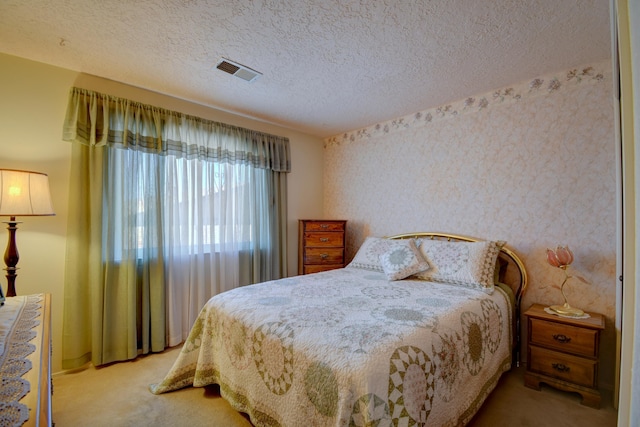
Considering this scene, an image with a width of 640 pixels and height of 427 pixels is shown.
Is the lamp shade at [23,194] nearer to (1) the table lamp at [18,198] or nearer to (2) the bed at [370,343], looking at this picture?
(1) the table lamp at [18,198]

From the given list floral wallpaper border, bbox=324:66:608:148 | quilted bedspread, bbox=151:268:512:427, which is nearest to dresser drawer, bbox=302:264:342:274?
quilted bedspread, bbox=151:268:512:427

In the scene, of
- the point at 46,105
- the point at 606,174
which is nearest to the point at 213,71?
the point at 46,105

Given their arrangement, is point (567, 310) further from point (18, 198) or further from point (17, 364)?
point (18, 198)

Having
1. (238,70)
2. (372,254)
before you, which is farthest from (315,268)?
(238,70)

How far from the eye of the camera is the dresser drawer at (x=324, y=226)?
3.38m

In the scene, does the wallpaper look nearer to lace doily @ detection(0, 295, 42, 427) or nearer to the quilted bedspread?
the quilted bedspread

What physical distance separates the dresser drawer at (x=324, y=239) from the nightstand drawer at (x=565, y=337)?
1.99 meters

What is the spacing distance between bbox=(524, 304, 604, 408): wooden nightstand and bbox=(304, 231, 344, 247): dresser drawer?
1944mm

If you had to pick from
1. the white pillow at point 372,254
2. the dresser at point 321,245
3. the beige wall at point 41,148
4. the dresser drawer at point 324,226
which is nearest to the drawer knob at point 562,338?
the white pillow at point 372,254

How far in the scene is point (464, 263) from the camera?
2.34 m

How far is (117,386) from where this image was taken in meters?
2.01

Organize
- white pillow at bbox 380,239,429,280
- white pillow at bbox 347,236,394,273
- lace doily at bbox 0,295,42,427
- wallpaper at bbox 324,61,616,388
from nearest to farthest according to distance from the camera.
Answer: lace doily at bbox 0,295,42,427, wallpaper at bbox 324,61,616,388, white pillow at bbox 380,239,429,280, white pillow at bbox 347,236,394,273

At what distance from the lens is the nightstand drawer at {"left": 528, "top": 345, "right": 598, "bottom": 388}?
5.91ft

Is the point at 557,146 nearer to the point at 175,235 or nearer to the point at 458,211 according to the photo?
the point at 458,211
